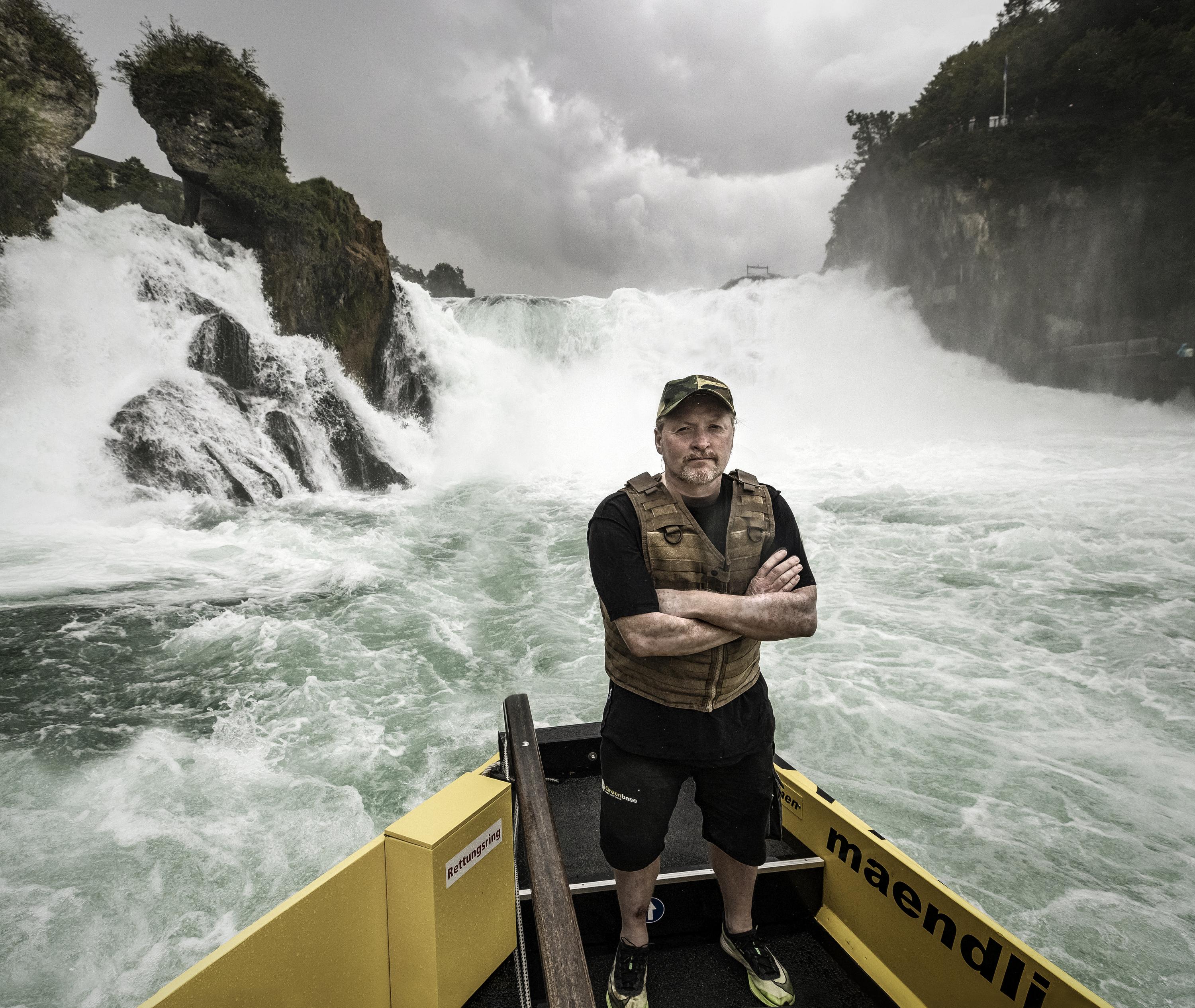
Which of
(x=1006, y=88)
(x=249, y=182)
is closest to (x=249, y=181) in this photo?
(x=249, y=182)

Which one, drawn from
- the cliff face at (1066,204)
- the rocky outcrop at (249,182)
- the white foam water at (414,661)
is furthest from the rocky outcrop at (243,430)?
the cliff face at (1066,204)

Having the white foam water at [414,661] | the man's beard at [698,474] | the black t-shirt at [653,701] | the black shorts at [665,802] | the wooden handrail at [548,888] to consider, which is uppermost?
the man's beard at [698,474]

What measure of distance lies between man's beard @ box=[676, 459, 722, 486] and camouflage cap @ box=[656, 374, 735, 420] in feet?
0.52

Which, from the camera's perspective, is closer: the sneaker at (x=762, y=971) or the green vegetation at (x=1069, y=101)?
the sneaker at (x=762, y=971)

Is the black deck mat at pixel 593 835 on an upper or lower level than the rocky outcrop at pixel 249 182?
lower

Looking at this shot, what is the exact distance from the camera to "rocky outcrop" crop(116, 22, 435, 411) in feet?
46.6

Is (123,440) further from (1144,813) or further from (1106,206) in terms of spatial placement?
(1106,206)

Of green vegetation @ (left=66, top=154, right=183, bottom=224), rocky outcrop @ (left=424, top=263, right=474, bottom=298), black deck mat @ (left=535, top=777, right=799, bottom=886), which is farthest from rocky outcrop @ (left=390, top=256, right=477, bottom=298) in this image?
black deck mat @ (left=535, top=777, right=799, bottom=886)

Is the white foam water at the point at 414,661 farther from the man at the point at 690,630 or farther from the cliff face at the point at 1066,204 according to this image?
the cliff face at the point at 1066,204

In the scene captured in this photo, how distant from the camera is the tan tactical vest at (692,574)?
179 cm

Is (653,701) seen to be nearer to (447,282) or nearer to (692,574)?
(692,574)

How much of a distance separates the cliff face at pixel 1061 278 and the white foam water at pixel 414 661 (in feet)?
32.8

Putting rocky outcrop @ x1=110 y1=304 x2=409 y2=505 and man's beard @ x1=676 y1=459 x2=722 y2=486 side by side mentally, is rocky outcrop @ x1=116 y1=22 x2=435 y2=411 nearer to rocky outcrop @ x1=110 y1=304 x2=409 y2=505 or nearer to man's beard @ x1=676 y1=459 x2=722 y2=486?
rocky outcrop @ x1=110 y1=304 x2=409 y2=505

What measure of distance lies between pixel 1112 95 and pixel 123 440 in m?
33.8
